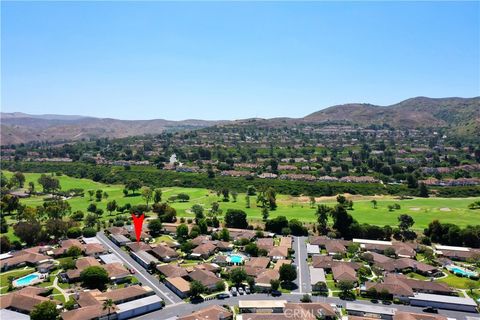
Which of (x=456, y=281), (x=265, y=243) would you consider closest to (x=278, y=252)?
(x=265, y=243)

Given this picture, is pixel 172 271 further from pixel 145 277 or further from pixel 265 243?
pixel 265 243

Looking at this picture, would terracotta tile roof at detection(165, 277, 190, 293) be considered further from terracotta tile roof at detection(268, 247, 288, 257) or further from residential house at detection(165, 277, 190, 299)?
terracotta tile roof at detection(268, 247, 288, 257)

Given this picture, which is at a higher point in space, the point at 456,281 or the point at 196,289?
the point at 196,289

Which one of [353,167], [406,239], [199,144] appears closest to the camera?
[406,239]

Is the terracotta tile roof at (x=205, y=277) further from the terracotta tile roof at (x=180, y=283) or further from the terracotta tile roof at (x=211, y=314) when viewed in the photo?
the terracotta tile roof at (x=211, y=314)

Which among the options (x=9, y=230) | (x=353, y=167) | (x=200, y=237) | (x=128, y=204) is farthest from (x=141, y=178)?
(x=353, y=167)

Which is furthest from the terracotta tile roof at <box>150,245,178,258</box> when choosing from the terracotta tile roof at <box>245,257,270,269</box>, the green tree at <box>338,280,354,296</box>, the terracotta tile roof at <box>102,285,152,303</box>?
the green tree at <box>338,280,354,296</box>

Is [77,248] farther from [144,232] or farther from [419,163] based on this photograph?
[419,163]
